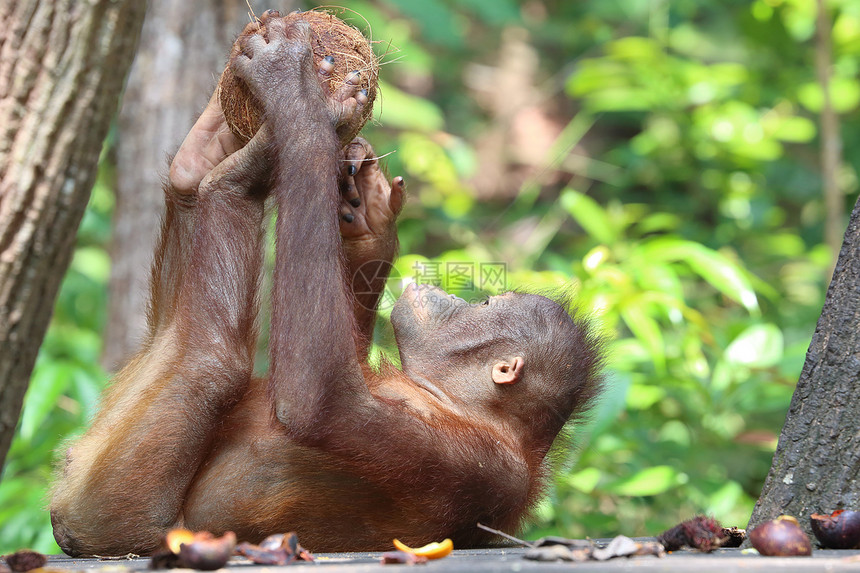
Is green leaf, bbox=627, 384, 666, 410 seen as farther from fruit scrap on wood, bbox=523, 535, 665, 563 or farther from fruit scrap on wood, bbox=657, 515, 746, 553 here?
fruit scrap on wood, bbox=523, 535, 665, 563

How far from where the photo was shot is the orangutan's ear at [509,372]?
2.91 m

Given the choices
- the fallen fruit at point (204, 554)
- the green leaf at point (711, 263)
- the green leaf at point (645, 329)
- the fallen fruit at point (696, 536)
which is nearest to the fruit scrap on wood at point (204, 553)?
the fallen fruit at point (204, 554)

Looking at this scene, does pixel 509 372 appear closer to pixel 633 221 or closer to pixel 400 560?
pixel 400 560

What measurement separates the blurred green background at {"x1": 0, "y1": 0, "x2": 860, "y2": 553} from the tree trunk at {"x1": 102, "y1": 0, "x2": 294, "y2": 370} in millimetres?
586

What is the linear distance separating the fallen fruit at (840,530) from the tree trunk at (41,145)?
257 centimetres

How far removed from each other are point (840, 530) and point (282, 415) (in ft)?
4.78

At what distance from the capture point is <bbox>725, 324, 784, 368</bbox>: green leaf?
12.8ft

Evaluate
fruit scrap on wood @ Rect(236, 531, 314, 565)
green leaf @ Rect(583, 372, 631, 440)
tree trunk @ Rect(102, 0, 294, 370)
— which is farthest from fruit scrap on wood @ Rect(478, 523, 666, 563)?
tree trunk @ Rect(102, 0, 294, 370)

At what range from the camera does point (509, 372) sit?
2926 millimetres

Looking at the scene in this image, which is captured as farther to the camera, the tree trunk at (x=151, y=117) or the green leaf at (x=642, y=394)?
the tree trunk at (x=151, y=117)

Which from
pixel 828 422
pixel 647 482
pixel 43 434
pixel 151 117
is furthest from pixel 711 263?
pixel 43 434

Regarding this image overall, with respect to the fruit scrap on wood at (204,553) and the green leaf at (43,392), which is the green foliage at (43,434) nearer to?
the green leaf at (43,392)

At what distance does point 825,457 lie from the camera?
222 cm

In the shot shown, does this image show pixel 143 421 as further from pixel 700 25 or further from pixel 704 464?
pixel 700 25
